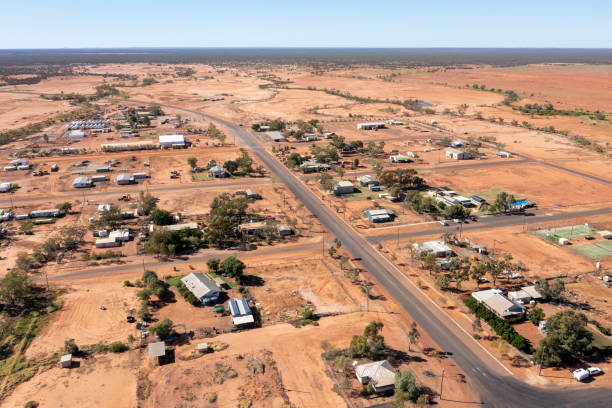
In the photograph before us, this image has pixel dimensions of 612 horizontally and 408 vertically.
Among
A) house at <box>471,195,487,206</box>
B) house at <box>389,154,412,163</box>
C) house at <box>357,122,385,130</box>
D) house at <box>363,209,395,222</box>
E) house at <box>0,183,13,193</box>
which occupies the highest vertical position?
house at <box>357,122,385,130</box>

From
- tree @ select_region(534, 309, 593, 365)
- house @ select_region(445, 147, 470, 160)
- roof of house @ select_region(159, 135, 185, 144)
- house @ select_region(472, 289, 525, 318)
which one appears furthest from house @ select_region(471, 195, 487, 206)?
roof of house @ select_region(159, 135, 185, 144)

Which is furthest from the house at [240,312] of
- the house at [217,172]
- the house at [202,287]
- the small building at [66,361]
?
the house at [217,172]

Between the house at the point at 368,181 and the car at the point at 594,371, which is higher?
the house at the point at 368,181

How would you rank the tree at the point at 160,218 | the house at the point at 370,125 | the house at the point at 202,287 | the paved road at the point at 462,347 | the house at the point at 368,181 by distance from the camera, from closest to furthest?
the paved road at the point at 462,347, the house at the point at 202,287, the tree at the point at 160,218, the house at the point at 368,181, the house at the point at 370,125

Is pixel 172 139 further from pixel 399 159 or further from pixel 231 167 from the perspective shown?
pixel 399 159

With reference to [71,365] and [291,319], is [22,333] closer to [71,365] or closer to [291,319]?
[71,365]

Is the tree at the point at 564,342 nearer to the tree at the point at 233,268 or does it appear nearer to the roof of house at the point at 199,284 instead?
→ the tree at the point at 233,268

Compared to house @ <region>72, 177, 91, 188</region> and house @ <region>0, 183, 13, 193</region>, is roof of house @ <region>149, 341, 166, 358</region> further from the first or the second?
house @ <region>0, 183, 13, 193</region>
